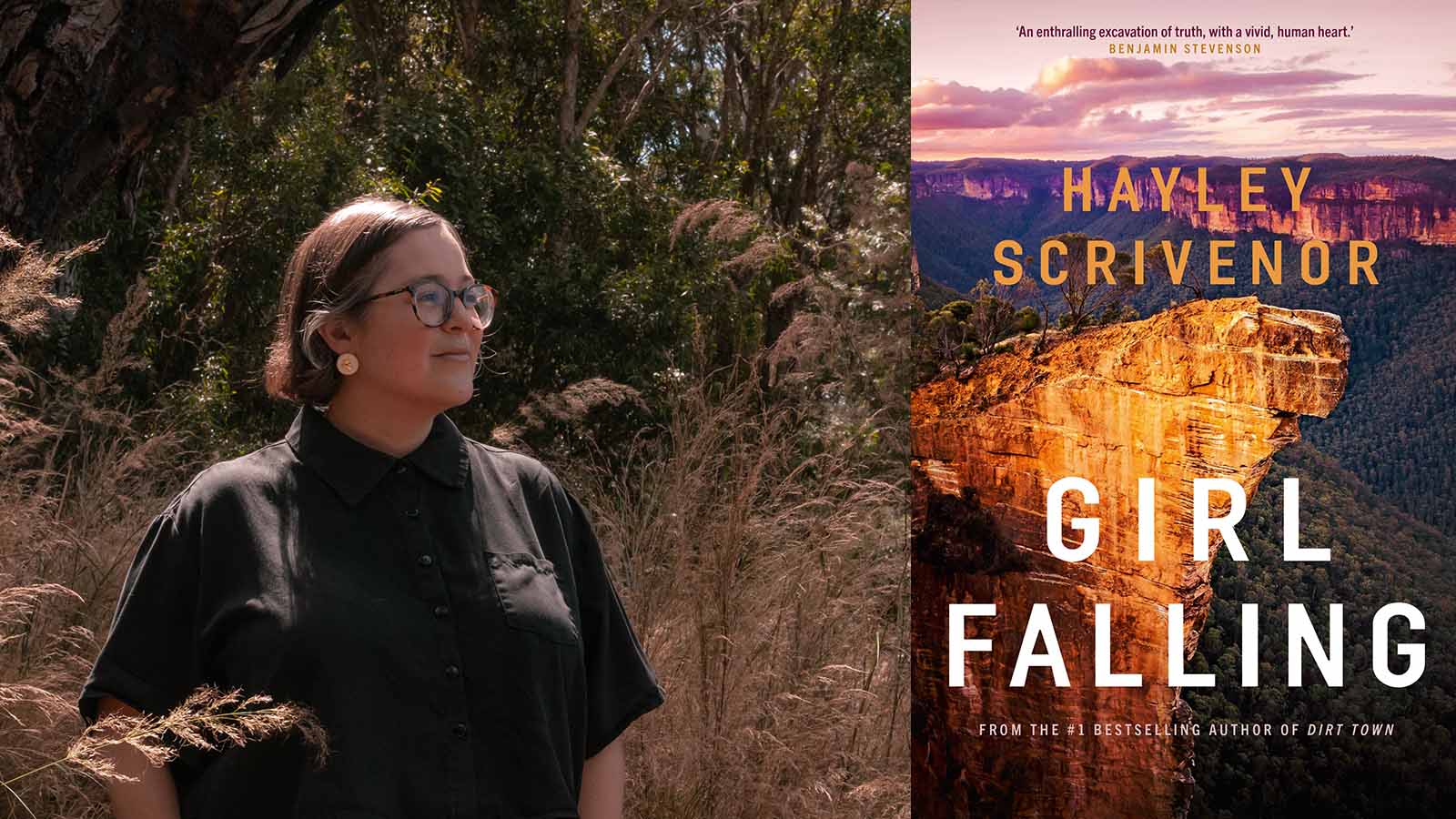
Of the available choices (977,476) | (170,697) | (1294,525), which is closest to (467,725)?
(170,697)

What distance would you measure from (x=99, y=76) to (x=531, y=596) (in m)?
2.27

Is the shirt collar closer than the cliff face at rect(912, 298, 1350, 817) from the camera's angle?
Yes

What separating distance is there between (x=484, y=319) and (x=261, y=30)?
2.18 meters

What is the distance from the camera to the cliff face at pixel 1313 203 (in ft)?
12.1

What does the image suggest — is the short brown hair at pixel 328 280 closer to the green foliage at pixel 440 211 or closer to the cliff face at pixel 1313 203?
the cliff face at pixel 1313 203

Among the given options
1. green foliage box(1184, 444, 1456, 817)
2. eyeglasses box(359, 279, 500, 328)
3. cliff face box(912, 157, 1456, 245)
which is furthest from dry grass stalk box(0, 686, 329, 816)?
green foliage box(1184, 444, 1456, 817)

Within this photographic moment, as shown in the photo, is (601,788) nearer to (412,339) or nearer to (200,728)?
(200,728)

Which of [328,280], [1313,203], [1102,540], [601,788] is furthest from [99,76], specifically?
[1313,203]

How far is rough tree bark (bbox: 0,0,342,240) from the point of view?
3.22m

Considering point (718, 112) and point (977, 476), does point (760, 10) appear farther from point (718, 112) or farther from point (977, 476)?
point (977, 476)

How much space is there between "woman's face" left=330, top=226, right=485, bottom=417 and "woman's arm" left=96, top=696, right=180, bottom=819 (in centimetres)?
46

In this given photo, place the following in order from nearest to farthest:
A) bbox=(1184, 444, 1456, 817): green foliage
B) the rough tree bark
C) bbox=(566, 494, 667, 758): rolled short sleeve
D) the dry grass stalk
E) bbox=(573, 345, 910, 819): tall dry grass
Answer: the dry grass stalk, bbox=(566, 494, 667, 758): rolled short sleeve, the rough tree bark, bbox=(573, 345, 910, 819): tall dry grass, bbox=(1184, 444, 1456, 817): green foliage

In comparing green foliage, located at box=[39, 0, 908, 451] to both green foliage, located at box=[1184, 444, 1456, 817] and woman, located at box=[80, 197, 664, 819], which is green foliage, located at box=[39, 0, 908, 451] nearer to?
green foliage, located at box=[1184, 444, 1456, 817]

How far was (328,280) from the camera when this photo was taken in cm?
174
